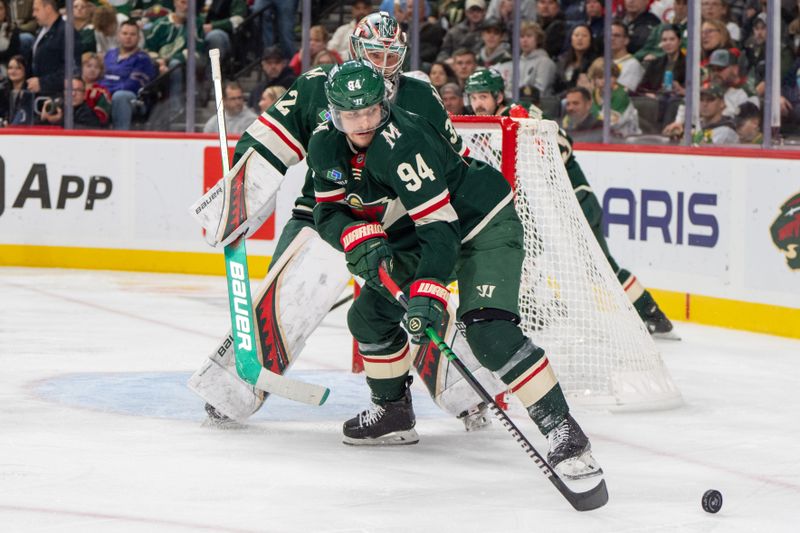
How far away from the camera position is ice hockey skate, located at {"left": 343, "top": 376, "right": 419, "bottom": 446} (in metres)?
4.04

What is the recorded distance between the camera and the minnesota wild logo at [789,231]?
621 cm

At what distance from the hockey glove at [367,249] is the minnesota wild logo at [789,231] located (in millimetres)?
3129

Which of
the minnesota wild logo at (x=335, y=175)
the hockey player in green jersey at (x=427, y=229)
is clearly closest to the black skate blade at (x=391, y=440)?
the hockey player in green jersey at (x=427, y=229)

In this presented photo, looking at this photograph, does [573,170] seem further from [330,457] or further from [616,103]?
[330,457]

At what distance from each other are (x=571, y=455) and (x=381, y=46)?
1.41 meters

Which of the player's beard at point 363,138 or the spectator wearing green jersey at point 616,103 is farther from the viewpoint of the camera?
the spectator wearing green jersey at point 616,103

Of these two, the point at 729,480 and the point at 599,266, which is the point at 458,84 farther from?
the point at 729,480

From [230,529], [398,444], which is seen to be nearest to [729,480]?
[398,444]

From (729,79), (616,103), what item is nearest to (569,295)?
(729,79)

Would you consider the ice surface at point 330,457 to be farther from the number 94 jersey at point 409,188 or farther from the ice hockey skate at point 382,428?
the number 94 jersey at point 409,188

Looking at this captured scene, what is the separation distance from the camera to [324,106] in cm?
418

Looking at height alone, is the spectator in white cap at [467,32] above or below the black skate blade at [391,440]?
above

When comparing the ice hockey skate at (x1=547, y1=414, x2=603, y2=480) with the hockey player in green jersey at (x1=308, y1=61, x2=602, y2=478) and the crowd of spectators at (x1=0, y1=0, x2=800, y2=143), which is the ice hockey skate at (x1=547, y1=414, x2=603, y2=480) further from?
the crowd of spectators at (x1=0, y1=0, x2=800, y2=143)

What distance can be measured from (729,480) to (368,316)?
1.06 m
